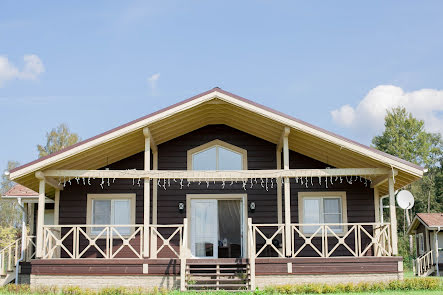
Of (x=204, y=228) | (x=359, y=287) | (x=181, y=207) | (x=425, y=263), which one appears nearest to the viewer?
(x=359, y=287)

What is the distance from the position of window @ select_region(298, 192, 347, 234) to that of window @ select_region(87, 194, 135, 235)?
4981mm

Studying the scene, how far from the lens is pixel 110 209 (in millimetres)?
16141

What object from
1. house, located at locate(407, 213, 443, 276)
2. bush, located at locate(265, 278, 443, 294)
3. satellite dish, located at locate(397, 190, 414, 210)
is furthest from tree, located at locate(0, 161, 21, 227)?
bush, located at locate(265, 278, 443, 294)

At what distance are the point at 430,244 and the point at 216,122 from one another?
16.6m

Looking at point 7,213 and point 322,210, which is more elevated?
point 7,213

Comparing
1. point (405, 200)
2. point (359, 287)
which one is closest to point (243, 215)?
point (359, 287)

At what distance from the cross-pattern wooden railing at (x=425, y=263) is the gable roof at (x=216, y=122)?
39.4 feet

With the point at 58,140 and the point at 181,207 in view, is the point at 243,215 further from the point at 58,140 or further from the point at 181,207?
the point at 58,140

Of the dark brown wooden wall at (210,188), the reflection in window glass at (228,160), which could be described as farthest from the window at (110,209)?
the reflection in window glass at (228,160)

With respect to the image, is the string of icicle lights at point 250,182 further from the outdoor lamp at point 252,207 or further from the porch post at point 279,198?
the outdoor lamp at point 252,207

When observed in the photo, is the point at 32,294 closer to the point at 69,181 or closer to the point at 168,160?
the point at 69,181

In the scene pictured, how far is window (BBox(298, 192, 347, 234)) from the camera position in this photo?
16.0 m

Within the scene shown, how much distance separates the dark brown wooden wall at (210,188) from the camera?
16.0 metres

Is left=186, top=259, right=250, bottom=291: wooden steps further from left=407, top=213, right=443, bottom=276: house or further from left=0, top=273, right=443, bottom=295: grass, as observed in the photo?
left=407, top=213, right=443, bottom=276: house
